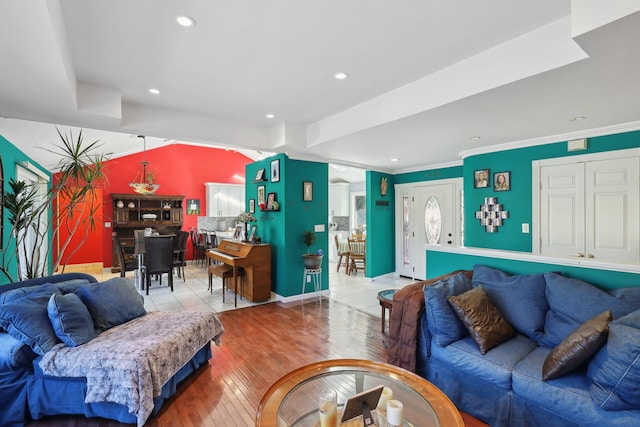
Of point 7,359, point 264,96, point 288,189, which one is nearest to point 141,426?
point 7,359

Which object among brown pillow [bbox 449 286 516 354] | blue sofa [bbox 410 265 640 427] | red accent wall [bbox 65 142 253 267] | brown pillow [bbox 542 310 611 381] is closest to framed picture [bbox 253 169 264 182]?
blue sofa [bbox 410 265 640 427]

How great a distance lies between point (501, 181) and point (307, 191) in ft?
9.61

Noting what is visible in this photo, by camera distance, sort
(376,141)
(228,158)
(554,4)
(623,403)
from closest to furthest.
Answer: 1. (623,403)
2. (554,4)
3. (376,141)
4. (228,158)

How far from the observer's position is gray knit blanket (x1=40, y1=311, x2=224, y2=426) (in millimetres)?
1969

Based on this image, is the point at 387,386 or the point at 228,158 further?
the point at 228,158

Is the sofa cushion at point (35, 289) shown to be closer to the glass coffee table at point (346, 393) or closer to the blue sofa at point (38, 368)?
the blue sofa at point (38, 368)

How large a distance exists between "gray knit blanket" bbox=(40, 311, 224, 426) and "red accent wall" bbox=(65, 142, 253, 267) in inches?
250

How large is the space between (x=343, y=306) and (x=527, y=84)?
365cm

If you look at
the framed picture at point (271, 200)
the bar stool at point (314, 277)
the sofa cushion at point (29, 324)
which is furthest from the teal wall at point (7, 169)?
the bar stool at point (314, 277)

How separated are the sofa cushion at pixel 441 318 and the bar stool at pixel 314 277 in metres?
2.53

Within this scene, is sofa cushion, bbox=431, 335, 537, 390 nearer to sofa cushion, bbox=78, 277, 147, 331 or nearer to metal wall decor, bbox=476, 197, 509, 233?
metal wall decor, bbox=476, 197, 509, 233

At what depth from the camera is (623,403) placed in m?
1.50

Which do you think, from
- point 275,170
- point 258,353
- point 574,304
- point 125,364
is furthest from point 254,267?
point 574,304

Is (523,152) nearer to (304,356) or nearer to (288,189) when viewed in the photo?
(288,189)
